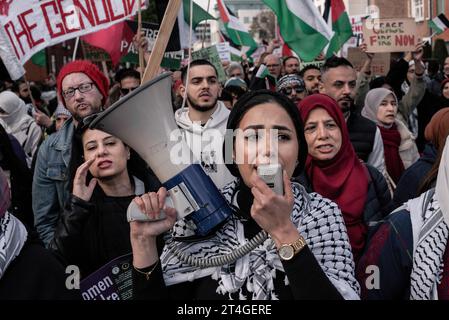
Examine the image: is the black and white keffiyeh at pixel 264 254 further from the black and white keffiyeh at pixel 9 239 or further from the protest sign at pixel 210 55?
the protest sign at pixel 210 55

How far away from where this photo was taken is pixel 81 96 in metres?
4.19

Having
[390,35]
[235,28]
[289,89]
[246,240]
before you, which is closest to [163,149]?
[246,240]

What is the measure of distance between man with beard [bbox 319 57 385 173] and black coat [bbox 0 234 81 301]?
2760 mm

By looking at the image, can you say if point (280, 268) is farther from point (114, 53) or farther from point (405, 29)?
point (405, 29)

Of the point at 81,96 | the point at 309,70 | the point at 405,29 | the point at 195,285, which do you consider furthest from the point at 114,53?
the point at 195,285

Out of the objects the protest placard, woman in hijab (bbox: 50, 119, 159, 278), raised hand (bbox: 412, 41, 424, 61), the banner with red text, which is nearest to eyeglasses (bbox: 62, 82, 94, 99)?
woman in hijab (bbox: 50, 119, 159, 278)

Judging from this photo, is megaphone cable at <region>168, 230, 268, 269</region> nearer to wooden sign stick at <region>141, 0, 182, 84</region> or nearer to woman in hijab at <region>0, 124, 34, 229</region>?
wooden sign stick at <region>141, 0, 182, 84</region>

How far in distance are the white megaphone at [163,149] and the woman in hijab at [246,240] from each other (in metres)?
0.06

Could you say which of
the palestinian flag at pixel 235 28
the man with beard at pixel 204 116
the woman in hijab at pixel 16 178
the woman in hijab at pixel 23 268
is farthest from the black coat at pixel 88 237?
→ the palestinian flag at pixel 235 28

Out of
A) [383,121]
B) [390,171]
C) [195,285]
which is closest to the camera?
[195,285]

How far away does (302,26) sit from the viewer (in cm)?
664

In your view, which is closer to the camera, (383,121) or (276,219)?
(276,219)

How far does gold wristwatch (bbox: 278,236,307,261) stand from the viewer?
1.74 m
